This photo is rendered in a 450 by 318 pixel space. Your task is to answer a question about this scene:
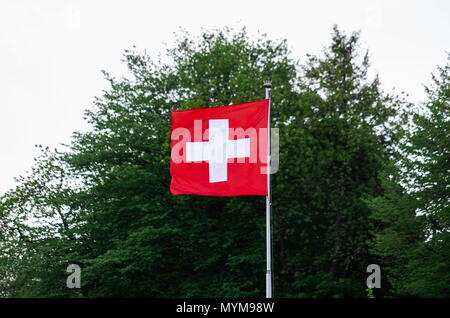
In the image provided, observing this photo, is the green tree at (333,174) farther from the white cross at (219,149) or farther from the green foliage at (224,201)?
the white cross at (219,149)

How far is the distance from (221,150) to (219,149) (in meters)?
0.05

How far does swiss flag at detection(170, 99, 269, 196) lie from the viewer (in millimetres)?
10656

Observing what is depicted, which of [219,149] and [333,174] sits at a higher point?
[333,174]

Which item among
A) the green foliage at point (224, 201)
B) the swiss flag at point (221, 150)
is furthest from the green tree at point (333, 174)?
the swiss flag at point (221, 150)

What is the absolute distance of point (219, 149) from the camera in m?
10.7

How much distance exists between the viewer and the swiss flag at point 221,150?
35.0 ft

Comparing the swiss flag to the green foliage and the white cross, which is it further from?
the green foliage

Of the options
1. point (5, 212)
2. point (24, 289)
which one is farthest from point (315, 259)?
point (5, 212)

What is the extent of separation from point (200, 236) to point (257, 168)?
17345 mm

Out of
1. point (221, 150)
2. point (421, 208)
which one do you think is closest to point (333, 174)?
point (421, 208)

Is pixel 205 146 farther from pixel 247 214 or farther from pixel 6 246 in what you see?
pixel 6 246

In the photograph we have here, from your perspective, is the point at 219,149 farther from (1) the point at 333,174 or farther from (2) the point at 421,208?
(1) the point at 333,174

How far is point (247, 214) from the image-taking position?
27344mm

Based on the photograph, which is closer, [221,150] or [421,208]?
[221,150]
